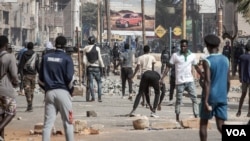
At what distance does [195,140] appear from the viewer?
12664mm

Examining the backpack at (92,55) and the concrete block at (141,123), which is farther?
the backpack at (92,55)

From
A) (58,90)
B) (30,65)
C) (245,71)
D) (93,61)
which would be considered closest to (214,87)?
(58,90)

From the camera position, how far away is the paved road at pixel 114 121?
13352 mm

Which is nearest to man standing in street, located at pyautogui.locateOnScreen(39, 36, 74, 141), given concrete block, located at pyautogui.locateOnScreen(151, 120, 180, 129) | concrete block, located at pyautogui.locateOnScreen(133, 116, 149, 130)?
concrete block, located at pyautogui.locateOnScreen(133, 116, 149, 130)

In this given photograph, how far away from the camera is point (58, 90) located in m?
10.8

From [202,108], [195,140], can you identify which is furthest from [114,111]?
[202,108]

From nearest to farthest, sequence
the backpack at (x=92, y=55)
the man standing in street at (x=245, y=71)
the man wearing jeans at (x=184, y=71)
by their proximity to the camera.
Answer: the man wearing jeans at (x=184, y=71) → the man standing in street at (x=245, y=71) → the backpack at (x=92, y=55)

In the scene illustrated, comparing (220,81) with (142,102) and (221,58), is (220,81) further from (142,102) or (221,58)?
(142,102)

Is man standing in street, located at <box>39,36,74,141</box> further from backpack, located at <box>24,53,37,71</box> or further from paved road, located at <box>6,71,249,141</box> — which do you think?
backpack, located at <box>24,53,37,71</box>

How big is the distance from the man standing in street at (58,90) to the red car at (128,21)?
73739 millimetres

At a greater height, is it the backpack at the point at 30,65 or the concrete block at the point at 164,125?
the backpack at the point at 30,65

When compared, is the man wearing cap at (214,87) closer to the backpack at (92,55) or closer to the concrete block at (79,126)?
the concrete block at (79,126)

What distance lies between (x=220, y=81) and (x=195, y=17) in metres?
89.4

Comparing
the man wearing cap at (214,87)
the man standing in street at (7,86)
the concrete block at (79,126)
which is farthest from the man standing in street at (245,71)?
the man wearing cap at (214,87)
